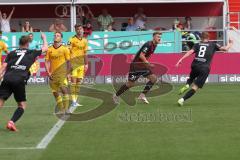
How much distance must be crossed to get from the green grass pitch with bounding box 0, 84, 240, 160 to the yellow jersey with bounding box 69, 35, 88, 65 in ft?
4.04

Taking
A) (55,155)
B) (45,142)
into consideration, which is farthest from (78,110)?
(55,155)

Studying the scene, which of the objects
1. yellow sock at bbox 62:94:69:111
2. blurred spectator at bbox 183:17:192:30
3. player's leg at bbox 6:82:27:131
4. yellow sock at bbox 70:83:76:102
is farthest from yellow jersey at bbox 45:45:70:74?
blurred spectator at bbox 183:17:192:30

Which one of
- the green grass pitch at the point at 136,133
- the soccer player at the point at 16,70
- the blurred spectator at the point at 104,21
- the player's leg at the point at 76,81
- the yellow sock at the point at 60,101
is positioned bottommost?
the green grass pitch at the point at 136,133

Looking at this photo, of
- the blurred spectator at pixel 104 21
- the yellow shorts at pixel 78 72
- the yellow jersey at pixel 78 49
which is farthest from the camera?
the blurred spectator at pixel 104 21

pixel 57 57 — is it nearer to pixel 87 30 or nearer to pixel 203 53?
pixel 203 53

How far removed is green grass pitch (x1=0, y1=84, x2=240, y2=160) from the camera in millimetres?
11422

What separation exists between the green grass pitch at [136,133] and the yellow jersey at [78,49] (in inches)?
48.5

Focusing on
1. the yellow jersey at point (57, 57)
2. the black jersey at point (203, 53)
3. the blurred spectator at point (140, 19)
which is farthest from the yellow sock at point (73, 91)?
the blurred spectator at point (140, 19)

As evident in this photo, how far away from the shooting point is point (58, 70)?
1709cm

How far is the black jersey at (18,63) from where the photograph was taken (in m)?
13.8

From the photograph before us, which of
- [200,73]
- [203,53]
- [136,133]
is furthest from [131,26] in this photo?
[136,133]

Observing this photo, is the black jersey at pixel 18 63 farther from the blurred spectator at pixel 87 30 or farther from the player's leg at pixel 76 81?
the blurred spectator at pixel 87 30

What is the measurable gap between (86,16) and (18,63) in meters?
19.1

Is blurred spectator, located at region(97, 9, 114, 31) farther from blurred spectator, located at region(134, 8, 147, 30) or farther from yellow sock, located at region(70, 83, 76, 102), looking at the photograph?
yellow sock, located at region(70, 83, 76, 102)
